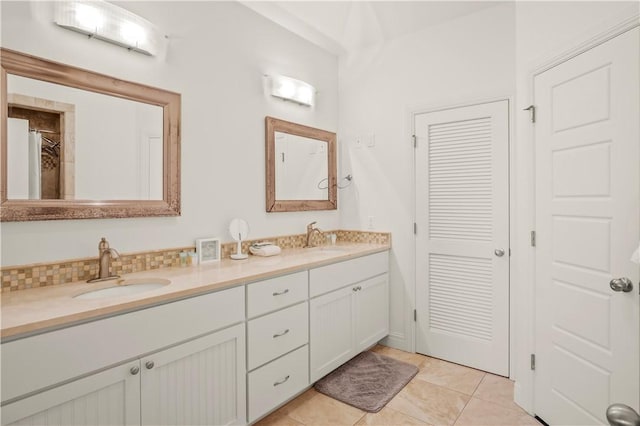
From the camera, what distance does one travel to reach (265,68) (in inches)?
111

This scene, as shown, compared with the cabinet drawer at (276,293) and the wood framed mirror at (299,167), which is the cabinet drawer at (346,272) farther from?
the wood framed mirror at (299,167)

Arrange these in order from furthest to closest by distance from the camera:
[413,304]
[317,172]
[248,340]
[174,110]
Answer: [317,172]
[413,304]
[174,110]
[248,340]

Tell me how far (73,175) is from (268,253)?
1.26 m

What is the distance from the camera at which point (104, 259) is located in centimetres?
182

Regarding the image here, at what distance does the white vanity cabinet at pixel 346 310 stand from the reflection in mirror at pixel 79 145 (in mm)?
1227

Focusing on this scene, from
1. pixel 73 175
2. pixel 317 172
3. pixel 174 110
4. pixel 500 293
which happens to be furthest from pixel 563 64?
pixel 73 175

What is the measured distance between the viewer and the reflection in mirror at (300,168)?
9.71 ft

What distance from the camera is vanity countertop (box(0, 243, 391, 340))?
123cm

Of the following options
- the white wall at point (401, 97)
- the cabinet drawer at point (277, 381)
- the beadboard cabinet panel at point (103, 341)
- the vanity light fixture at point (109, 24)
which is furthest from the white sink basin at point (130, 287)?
the white wall at point (401, 97)

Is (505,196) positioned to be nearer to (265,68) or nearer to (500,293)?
(500,293)

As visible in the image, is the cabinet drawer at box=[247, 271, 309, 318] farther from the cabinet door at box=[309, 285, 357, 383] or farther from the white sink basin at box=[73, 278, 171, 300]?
the white sink basin at box=[73, 278, 171, 300]

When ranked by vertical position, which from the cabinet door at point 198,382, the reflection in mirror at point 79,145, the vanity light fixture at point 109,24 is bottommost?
the cabinet door at point 198,382

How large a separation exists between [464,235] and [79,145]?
8.64 ft

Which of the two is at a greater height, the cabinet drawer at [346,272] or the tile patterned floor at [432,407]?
the cabinet drawer at [346,272]
